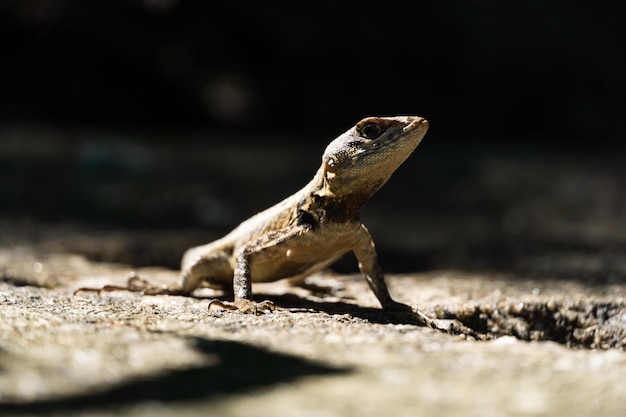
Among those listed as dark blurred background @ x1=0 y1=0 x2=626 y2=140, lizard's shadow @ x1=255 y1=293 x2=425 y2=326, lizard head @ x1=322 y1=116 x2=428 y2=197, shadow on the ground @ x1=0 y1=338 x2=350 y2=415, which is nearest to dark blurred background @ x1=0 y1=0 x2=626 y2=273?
dark blurred background @ x1=0 y1=0 x2=626 y2=140

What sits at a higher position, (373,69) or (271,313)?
(373,69)

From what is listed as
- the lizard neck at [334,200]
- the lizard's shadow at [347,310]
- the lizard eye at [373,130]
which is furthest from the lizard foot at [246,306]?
the lizard eye at [373,130]

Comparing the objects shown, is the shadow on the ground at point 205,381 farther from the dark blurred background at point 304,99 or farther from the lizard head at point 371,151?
the dark blurred background at point 304,99

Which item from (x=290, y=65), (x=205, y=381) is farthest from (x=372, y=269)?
(x=290, y=65)

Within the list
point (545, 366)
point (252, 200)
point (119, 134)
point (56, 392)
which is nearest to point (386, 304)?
point (545, 366)

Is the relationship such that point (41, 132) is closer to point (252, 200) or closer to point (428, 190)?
point (252, 200)

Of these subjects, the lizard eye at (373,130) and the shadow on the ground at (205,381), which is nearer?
the shadow on the ground at (205,381)

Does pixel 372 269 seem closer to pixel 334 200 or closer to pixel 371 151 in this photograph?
pixel 334 200
